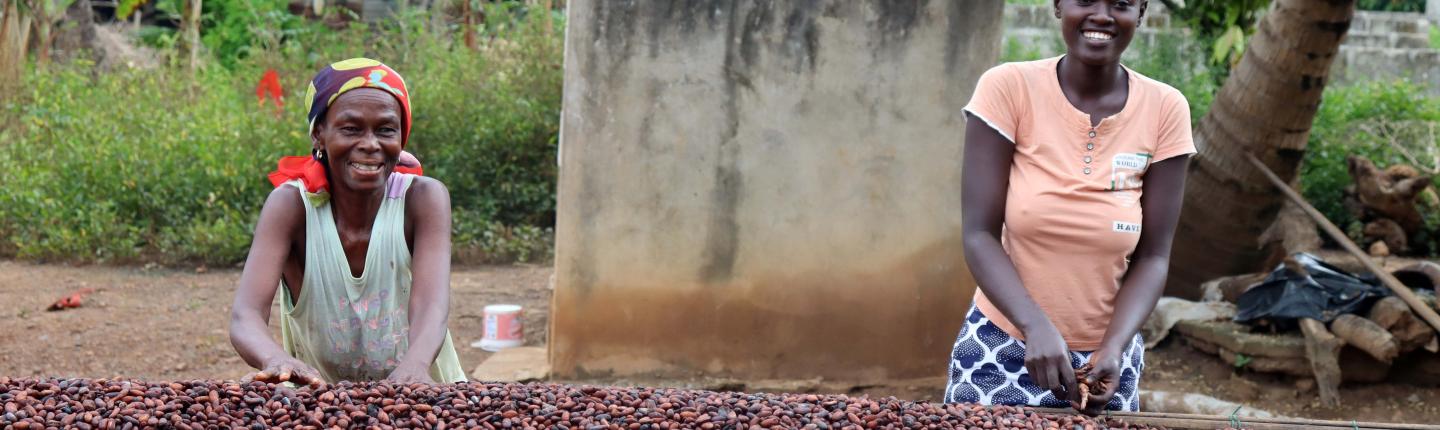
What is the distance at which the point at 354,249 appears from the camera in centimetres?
241

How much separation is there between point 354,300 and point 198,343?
3377 mm

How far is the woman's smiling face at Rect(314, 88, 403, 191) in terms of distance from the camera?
88.7 inches

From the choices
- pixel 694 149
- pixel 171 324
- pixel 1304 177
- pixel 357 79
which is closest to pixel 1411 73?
pixel 1304 177

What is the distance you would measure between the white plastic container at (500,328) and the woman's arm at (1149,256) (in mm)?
3518

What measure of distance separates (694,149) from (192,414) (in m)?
2.74

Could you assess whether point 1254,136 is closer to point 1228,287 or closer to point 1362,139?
point 1228,287

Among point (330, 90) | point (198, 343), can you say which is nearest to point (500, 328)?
point (198, 343)

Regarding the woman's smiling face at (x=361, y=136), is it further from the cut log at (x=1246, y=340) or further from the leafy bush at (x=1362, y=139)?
the leafy bush at (x=1362, y=139)

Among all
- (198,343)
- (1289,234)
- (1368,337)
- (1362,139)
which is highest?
(1362,139)

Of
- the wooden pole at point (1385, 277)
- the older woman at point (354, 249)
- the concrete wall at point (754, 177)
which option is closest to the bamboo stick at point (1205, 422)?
the older woman at point (354, 249)

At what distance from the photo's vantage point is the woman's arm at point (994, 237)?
2115 millimetres

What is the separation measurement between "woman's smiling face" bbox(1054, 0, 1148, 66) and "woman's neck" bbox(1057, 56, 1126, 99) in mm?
23

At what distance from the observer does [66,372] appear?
4.98 m

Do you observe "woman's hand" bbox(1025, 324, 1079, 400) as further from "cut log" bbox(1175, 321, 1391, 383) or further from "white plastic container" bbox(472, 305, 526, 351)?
"white plastic container" bbox(472, 305, 526, 351)
